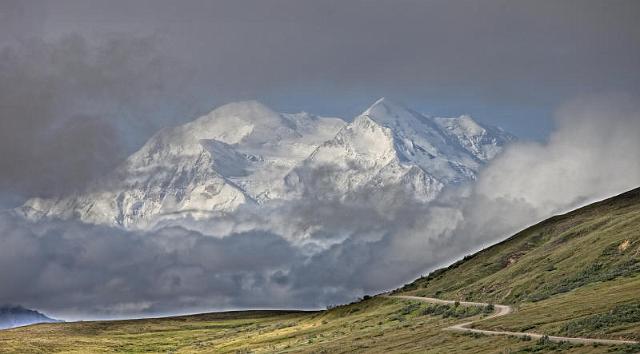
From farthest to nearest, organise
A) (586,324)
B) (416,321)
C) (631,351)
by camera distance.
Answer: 1. (416,321)
2. (586,324)
3. (631,351)

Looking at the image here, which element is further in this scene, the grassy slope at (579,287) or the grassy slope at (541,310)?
the grassy slope at (541,310)

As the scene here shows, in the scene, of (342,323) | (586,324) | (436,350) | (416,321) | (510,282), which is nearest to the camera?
(586,324)

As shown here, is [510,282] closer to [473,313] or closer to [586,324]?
[473,313]

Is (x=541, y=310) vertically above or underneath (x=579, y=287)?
underneath

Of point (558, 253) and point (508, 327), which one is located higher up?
point (558, 253)

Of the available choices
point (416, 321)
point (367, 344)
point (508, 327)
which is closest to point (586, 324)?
point (508, 327)

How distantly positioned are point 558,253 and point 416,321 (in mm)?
37207

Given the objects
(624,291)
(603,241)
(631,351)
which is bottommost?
(631,351)

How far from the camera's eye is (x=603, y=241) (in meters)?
167

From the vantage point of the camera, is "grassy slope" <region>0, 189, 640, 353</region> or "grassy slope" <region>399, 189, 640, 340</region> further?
"grassy slope" <region>0, 189, 640, 353</region>

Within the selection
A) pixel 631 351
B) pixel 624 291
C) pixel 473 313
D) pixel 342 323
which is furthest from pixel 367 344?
pixel 342 323

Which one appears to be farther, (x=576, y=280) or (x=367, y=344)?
(x=576, y=280)

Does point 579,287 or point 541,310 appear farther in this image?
point 579,287

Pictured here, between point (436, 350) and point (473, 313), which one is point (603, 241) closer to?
point (473, 313)
